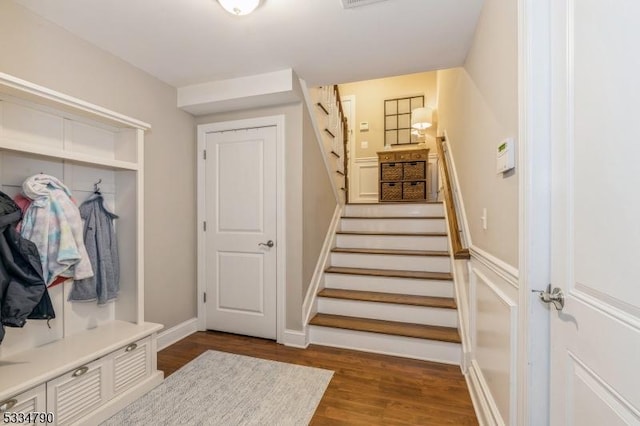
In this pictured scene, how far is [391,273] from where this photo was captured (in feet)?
9.46

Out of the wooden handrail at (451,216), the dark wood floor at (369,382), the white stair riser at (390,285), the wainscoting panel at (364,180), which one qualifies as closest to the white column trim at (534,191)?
the dark wood floor at (369,382)

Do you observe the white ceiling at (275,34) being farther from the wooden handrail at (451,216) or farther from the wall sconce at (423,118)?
the wall sconce at (423,118)

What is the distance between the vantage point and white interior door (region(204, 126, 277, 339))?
271 cm

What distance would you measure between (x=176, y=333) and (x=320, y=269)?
4.89 feet

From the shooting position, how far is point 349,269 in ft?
10.2

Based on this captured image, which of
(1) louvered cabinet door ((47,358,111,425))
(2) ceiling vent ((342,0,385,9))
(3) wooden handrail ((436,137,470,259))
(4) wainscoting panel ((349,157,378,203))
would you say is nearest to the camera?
(1) louvered cabinet door ((47,358,111,425))

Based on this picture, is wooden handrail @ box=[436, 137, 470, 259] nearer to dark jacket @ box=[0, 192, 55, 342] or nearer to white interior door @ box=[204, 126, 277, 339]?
white interior door @ box=[204, 126, 277, 339]

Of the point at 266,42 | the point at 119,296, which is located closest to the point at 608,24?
the point at 266,42

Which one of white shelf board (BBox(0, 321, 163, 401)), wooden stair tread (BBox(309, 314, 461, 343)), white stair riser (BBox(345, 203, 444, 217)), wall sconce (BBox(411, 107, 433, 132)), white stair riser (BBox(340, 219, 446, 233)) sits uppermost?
wall sconce (BBox(411, 107, 433, 132))

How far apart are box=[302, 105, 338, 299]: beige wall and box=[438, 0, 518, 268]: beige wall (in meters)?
1.36

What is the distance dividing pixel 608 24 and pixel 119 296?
2.87m

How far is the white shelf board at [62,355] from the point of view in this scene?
1360 millimetres

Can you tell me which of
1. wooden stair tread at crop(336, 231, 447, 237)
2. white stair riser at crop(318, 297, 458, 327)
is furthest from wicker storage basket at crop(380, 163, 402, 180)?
white stair riser at crop(318, 297, 458, 327)

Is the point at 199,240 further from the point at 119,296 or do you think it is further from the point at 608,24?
the point at 608,24
